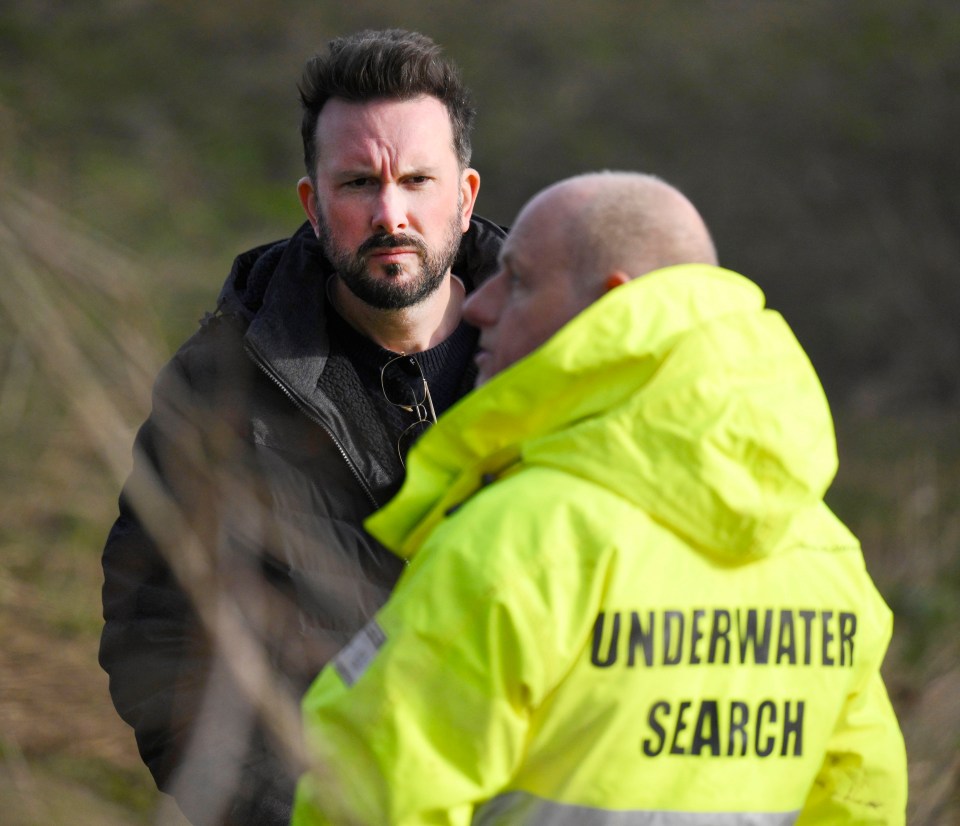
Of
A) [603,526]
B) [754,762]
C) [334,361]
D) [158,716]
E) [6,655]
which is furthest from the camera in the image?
[6,655]

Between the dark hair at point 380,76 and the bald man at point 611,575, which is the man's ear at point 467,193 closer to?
the dark hair at point 380,76

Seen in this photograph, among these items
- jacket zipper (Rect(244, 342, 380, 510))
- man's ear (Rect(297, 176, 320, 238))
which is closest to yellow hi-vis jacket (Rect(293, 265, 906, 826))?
jacket zipper (Rect(244, 342, 380, 510))

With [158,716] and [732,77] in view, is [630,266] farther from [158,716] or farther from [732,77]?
[732,77]

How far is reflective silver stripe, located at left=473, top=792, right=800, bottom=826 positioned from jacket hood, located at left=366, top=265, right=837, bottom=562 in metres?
0.30

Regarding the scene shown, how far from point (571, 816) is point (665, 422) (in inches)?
17.8

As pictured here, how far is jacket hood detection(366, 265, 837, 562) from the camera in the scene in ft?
4.77

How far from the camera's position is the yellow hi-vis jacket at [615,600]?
140 centimetres

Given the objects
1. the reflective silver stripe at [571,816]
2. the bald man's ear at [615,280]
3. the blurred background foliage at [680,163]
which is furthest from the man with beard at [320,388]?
the bald man's ear at [615,280]

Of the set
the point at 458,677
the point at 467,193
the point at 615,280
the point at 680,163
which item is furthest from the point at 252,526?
the point at 680,163

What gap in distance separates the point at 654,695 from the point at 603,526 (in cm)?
21

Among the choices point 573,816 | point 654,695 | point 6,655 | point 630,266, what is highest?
point 630,266

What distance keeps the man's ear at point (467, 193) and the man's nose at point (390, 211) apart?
0.19 meters

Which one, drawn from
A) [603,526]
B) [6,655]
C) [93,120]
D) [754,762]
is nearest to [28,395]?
[603,526]

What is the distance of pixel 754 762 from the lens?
5.02 ft
